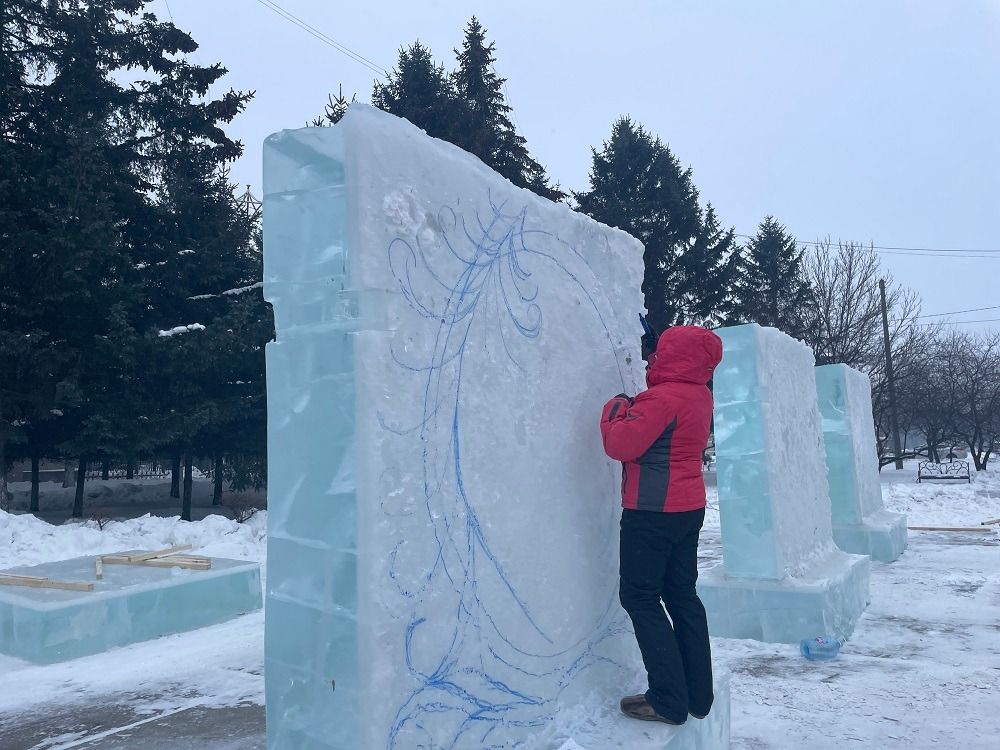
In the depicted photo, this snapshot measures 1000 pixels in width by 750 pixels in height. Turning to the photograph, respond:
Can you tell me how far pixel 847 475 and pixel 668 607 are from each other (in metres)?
6.39

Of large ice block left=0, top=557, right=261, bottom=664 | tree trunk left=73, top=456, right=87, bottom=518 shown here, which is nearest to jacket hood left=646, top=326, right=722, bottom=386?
large ice block left=0, top=557, right=261, bottom=664

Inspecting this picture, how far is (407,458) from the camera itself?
219 centimetres

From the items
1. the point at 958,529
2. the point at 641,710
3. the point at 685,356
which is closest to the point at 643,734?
the point at 641,710

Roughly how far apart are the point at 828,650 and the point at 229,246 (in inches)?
463

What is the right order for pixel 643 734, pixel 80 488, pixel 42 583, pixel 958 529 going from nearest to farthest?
1. pixel 643 734
2. pixel 42 583
3. pixel 958 529
4. pixel 80 488

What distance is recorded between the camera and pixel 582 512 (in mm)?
3098

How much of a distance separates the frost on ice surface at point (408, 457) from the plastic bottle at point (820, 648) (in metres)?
2.72

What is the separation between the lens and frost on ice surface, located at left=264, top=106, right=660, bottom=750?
2.06 meters

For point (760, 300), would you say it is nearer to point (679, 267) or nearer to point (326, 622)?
point (679, 267)

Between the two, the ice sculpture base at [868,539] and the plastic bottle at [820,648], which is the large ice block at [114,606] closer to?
the plastic bottle at [820,648]

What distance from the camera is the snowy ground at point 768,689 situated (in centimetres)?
369

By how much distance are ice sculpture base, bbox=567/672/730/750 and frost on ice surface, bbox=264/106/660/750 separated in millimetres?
150

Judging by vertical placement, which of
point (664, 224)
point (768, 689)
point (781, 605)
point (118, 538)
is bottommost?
point (768, 689)

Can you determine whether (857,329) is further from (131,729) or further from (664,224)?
(131,729)
